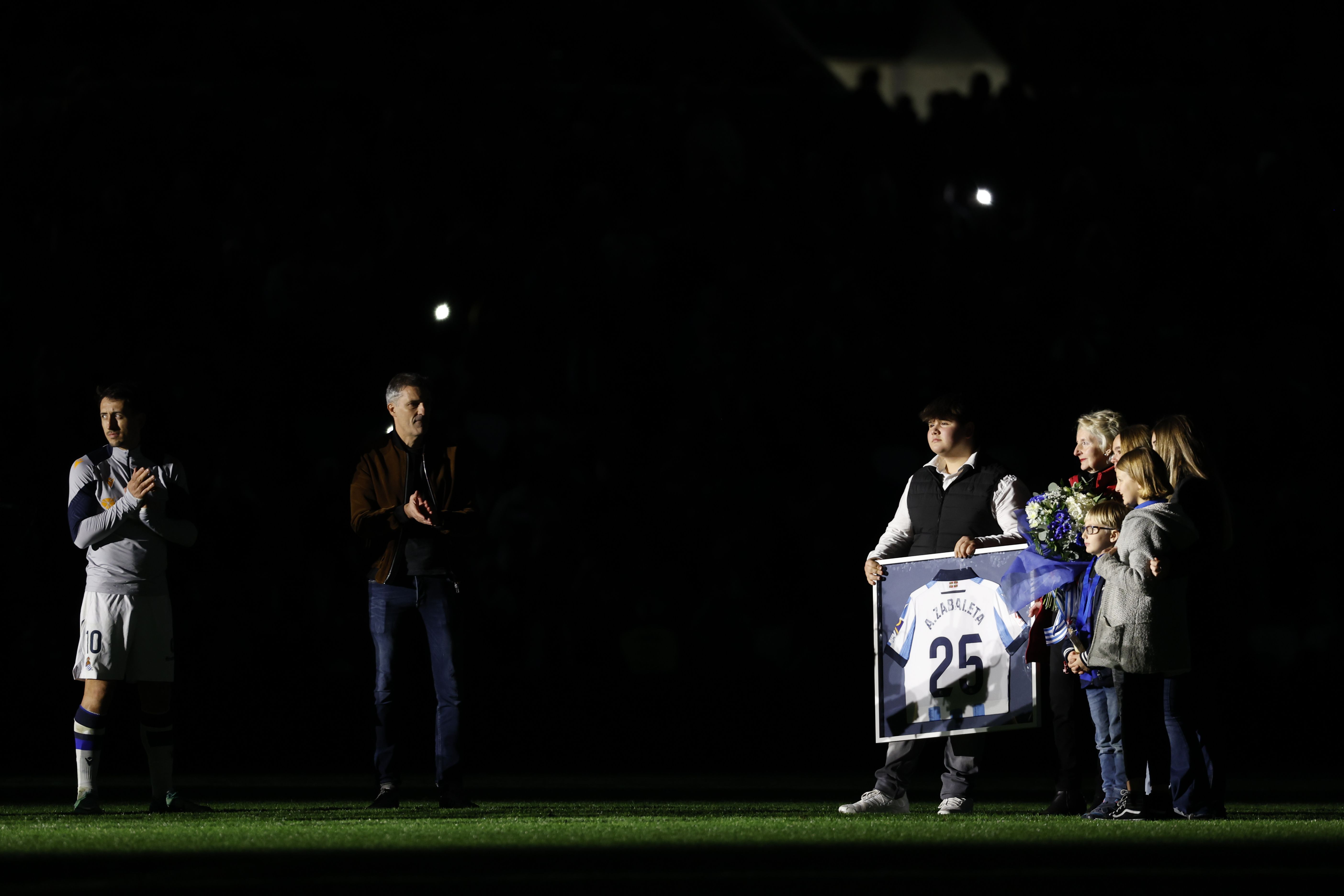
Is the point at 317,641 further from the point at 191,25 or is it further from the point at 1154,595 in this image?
the point at 191,25

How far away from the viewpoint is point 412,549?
793 centimetres

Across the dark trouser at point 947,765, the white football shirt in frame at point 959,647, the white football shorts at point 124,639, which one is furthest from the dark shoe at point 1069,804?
the white football shorts at point 124,639

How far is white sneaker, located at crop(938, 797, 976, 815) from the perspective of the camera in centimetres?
754

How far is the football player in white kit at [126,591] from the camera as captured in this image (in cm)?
766

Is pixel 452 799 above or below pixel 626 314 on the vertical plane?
below

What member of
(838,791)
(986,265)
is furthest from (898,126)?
(838,791)

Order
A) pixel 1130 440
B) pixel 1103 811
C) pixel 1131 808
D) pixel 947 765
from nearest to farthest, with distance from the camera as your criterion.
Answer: pixel 1131 808, pixel 1103 811, pixel 1130 440, pixel 947 765

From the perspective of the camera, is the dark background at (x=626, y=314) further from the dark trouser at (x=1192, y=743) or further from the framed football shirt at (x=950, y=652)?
the dark trouser at (x=1192, y=743)

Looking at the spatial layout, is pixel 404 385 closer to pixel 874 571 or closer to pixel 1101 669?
pixel 874 571

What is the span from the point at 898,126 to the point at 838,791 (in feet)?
26.4

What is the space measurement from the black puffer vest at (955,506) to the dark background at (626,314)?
3.47 metres

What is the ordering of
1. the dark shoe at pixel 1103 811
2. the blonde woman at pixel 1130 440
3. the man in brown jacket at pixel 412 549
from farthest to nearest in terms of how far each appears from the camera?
the man in brown jacket at pixel 412 549 < the blonde woman at pixel 1130 440 < the dark shoe at pixel 1103 811

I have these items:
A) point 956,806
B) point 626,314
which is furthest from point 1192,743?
point 626,314

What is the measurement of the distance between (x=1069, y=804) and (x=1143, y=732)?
0.57m
